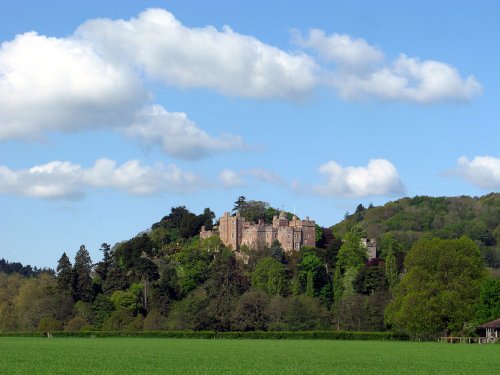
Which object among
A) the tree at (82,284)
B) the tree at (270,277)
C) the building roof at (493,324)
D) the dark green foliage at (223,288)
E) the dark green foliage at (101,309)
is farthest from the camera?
the tree at (82,284)

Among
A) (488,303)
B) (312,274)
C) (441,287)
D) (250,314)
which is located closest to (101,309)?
(250,314)

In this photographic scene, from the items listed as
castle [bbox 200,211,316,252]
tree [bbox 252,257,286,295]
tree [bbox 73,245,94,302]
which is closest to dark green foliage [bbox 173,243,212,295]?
castle [bbox 200,211,316,252]

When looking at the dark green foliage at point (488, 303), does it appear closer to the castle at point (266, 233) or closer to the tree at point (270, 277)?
the tree at point (270, 277)

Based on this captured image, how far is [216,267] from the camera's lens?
4747 inches

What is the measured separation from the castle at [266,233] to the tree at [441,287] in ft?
190

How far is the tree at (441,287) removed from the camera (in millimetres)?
75562

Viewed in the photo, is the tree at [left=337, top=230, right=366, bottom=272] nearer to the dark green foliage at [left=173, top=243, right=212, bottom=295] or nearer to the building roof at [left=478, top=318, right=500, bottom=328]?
the dark green foliage at [left=173, top=243, right=212, bottom=295]

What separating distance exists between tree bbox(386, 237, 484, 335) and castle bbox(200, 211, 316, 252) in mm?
58052

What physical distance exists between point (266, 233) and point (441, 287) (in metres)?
62.1

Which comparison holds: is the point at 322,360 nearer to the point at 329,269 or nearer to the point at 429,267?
the point at 429,267

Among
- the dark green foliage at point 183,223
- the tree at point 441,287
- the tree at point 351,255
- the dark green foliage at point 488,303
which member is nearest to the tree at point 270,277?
the tree at point 351,255

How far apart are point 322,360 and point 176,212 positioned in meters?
120

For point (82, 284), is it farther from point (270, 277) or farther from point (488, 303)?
point (488, 303)

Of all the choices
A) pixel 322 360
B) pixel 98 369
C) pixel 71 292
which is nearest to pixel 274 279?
pixel 71 292
